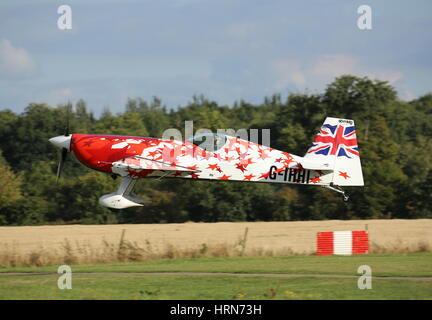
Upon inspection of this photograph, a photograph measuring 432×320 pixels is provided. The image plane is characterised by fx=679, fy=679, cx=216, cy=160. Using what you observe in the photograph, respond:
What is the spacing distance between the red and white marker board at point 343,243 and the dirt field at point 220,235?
99 cm

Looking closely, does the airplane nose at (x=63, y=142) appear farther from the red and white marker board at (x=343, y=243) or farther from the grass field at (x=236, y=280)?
the red and white marker board at (x=343, y=243)

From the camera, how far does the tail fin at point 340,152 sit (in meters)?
20.2

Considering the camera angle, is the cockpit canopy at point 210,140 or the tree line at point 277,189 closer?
the cockpit canopy at point 210,140

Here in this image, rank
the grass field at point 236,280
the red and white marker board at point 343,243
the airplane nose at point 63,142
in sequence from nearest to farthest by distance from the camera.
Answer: the grass field at point 236,280
the airplane nose at point 63,142
the red and white marker board at point 343,243

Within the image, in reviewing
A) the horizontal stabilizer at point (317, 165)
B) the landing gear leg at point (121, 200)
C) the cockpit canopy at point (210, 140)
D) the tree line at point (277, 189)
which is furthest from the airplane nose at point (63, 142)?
the tree line at point (277, 189)

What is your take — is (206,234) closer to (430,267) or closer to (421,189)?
(430,267)

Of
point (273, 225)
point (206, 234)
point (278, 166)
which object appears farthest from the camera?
point (273, 225)

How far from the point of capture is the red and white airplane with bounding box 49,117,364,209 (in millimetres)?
19500

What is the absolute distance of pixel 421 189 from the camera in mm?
40938

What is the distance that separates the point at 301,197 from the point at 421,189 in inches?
289

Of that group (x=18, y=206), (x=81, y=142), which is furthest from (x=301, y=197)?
(x=81, y=142)

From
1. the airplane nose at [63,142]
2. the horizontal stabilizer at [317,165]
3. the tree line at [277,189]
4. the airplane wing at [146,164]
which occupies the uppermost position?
the airplane nose at [63,142]

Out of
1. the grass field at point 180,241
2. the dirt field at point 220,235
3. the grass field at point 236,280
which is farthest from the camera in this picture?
the dirt field at point 220,235

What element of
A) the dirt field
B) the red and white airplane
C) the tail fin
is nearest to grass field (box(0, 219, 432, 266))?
the dirt field
